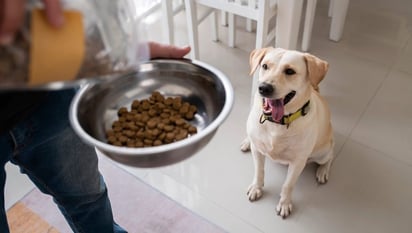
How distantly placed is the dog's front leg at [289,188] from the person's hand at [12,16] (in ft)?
3.30

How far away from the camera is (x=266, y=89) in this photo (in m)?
1.18

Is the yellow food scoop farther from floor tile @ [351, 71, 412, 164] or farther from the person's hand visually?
floor tile @ [351, 71, 412, 164]

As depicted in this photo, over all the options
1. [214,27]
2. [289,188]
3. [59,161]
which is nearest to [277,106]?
[289,188]

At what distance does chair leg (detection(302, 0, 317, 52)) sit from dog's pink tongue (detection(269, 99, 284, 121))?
2.58 feet

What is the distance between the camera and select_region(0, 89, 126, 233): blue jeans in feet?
2.78

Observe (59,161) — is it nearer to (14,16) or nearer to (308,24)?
(14,16)

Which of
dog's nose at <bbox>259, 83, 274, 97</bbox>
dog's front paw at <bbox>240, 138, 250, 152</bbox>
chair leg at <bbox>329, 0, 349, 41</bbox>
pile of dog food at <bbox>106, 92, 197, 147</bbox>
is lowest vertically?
dog's front paw at <bbox>240, 138, 250, 152</bbox>

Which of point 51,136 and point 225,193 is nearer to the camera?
point 51,136

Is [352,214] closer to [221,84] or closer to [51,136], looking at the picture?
[221,84]

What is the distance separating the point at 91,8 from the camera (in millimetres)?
516

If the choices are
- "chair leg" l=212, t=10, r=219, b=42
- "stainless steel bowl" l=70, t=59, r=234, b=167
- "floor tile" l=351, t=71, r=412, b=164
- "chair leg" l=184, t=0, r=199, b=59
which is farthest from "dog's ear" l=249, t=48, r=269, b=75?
"chair leg" l=212, t=10, r=219, b=42

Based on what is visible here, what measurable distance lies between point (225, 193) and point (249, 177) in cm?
11

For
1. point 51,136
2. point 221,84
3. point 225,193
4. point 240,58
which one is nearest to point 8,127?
point 51,136

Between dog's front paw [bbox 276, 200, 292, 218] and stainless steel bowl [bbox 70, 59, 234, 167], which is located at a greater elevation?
stainless steel bowl [bbox 70, 59, 234, 167]
